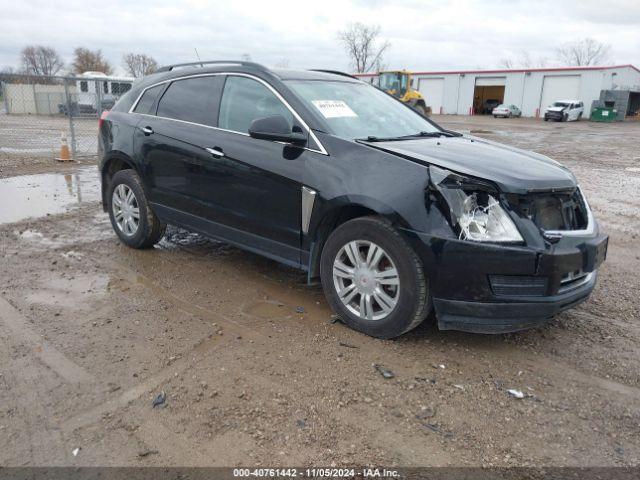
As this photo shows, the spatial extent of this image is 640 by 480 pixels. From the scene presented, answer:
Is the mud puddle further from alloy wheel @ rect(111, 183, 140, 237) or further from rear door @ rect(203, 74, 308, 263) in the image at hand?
rear door @ rect(203, 74, 308, 263)

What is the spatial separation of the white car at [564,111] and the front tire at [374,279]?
148 feet

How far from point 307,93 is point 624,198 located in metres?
6.95

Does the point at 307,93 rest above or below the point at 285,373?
above

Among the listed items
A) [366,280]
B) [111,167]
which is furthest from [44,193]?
[366,280]

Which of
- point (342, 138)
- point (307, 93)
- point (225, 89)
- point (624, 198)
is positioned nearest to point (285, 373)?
point (342, 138)

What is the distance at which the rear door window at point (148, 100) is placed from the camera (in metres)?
5.20

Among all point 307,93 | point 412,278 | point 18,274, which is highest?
point 307,93

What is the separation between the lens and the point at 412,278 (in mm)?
3342

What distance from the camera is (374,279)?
3.55 m

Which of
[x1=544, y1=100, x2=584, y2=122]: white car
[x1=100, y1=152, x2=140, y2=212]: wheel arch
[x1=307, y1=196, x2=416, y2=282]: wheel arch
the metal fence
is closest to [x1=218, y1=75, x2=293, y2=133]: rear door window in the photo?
[x1=307, y1=196, x2=416, y2=282]: wheel arch

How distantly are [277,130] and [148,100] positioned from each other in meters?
2.09

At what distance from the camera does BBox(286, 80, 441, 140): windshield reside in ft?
13.3

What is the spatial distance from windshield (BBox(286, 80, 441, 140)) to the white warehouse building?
130ft

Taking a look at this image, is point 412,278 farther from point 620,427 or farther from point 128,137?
point 128,137
